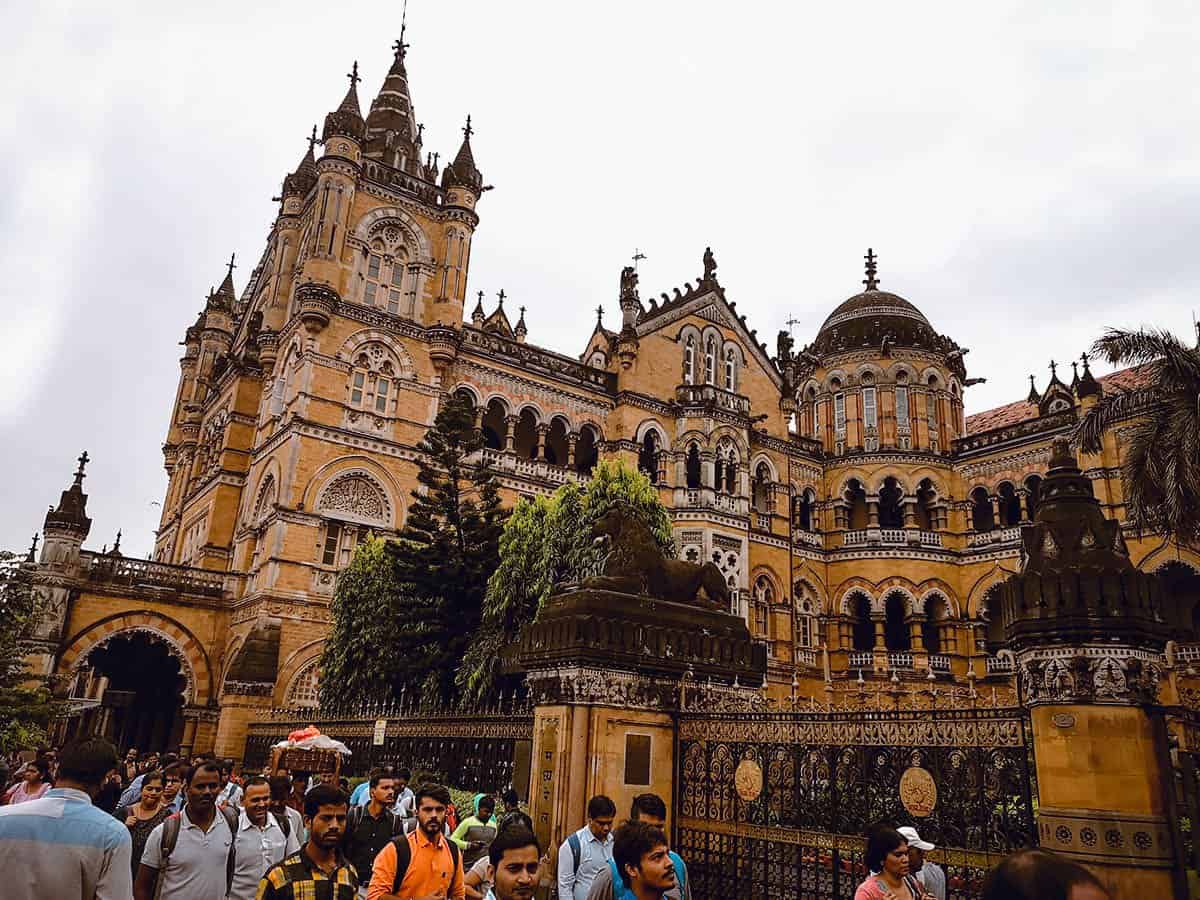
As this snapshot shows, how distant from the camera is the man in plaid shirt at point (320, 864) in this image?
396 centimetres

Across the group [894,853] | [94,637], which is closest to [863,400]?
[94,637]

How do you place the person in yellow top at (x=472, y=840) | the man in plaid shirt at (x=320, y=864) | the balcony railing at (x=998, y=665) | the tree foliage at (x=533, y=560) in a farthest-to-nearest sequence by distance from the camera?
the balcony railing at (x=998, y=665) < the tree foliage at (x=533, y=560) < the person in yellow top at (x=472, y=840) < the man in plaid shirt at (x=320, y=864)

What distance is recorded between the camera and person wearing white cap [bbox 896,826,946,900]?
507 cm

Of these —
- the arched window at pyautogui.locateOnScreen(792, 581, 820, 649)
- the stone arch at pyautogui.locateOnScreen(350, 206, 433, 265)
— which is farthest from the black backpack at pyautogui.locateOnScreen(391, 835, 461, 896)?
the arched window at pyautogui.locateOnScreen(792, 581, 820, 649)

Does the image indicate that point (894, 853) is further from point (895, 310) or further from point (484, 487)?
point (895, 310)

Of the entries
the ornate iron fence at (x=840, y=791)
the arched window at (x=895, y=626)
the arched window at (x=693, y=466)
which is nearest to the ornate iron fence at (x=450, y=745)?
the ornate iron fence at (x=840, y=791)

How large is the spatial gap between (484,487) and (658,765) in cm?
1300

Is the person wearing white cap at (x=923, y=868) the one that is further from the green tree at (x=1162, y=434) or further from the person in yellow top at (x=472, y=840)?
the green tree at (x=1162, y=434)

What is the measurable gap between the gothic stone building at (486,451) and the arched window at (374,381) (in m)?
0.06

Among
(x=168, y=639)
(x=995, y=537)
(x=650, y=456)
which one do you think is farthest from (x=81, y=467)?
(x=995, y=537)

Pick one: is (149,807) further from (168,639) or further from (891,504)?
(891,504)

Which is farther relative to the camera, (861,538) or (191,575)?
(861,538)

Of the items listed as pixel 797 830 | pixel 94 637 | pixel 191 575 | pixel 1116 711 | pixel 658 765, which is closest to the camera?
pixel 1116 711

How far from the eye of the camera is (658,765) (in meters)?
A: 8.23
